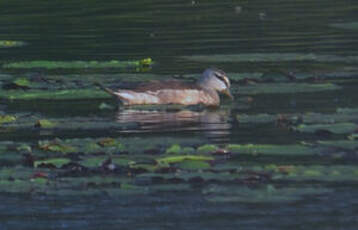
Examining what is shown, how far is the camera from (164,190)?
10.9 metres

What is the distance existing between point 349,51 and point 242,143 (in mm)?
7354

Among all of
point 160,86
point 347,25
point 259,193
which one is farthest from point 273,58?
point 259,193

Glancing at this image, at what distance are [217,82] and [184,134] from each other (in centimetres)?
297

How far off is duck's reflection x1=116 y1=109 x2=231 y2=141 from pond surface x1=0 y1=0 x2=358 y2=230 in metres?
0.02

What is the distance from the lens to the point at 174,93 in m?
16.1

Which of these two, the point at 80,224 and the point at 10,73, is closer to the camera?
the point at 80,224

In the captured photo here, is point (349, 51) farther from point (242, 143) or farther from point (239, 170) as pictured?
point (239, 170)

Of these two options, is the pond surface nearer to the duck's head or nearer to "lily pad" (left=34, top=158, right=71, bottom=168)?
"lily pad" (left=34, top=158, right=71, bottom=168)

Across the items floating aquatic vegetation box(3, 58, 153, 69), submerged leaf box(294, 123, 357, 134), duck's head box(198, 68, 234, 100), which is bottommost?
submerged leaf box(294, 123, 357, 134)

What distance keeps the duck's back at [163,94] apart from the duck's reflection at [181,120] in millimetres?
297

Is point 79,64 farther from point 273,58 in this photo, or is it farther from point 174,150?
point 174,150

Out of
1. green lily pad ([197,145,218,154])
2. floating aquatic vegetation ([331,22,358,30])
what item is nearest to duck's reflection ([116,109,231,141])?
green lily pad ([197,145,218,154])

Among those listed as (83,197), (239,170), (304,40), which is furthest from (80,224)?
(304,40)

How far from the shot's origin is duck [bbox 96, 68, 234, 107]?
16.0 meters
